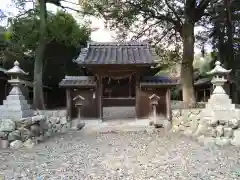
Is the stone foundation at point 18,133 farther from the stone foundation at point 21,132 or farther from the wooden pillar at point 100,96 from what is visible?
the wooden pillar at point 100,96

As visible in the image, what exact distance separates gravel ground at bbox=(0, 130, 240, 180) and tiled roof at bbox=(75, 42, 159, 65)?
4759 mm

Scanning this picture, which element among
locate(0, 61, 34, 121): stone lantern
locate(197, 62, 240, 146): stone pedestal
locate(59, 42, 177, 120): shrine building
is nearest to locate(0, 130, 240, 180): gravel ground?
locate(197, 62, 240, 146): stone pedestal

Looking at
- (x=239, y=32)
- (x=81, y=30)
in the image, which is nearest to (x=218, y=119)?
(x=239, y=32)

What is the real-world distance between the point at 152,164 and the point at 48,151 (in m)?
3.06

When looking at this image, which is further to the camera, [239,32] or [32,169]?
[239,32]

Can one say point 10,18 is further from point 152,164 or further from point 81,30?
point 152,164

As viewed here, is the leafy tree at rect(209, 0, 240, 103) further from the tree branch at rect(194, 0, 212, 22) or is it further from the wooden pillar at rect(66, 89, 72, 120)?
the wooden pillar at rect(66, 89, 72, 120)

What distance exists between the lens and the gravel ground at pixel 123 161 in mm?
5191

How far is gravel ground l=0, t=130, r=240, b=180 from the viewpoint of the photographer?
5191 millimetres

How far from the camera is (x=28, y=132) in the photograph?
8758 millimetres

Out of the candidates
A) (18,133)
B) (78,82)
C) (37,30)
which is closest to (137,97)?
(78,82)

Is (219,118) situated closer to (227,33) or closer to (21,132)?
(21,132)

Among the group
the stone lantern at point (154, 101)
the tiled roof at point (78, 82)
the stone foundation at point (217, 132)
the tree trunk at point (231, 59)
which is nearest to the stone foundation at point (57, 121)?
the tiled roof at point (78, 82)

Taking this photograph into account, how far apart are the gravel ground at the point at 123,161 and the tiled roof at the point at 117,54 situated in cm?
476
